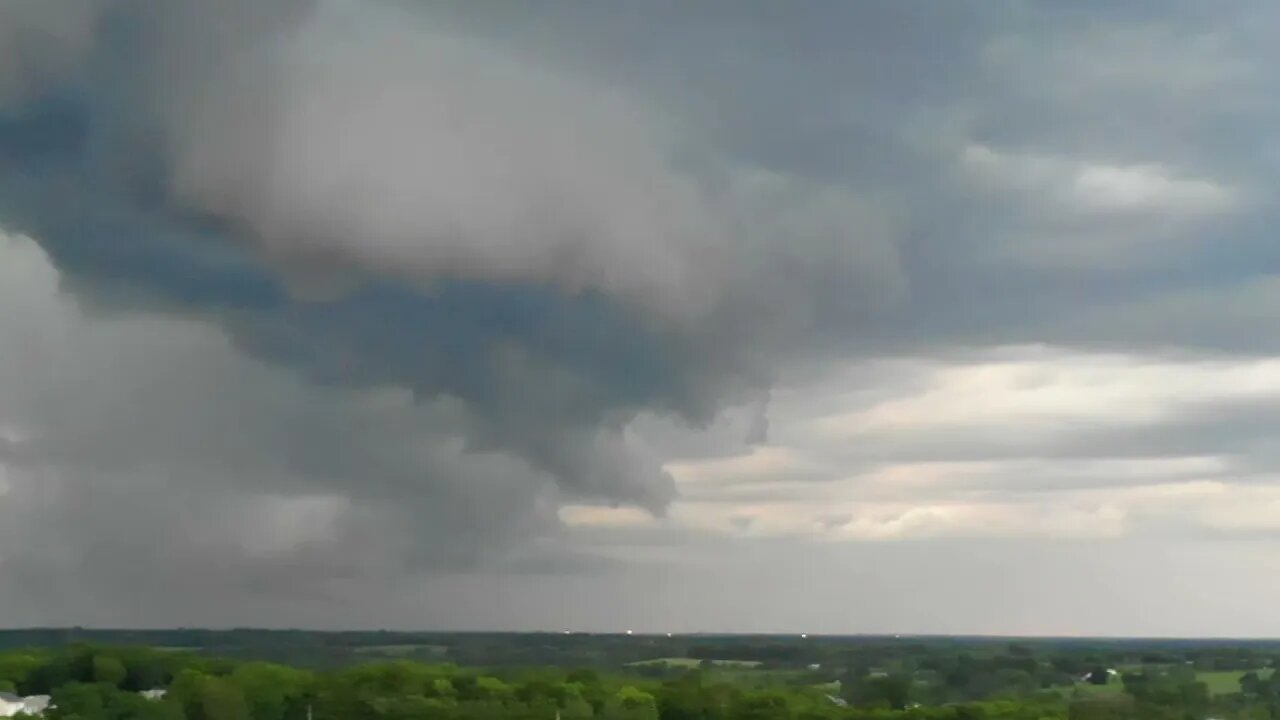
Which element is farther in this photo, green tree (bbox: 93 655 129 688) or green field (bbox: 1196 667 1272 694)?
green field (bbox: 1196 667 1272 694)

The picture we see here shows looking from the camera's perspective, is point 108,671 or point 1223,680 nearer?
point 108,671

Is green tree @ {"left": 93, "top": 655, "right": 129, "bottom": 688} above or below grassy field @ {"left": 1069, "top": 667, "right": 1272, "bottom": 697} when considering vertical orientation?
above

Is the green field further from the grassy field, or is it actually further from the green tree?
the green tree

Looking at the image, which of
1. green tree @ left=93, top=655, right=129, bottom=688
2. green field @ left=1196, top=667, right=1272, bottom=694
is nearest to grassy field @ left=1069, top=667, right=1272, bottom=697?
green field @ left=1196, top=667, right=1272, bottom=694

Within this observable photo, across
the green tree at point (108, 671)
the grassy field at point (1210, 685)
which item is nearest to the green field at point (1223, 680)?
the grassy field at point (1210, 685)

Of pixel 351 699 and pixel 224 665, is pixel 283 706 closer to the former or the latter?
pixel 351 699

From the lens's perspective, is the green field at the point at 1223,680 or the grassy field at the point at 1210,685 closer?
the grassy field at the point at 1210,685

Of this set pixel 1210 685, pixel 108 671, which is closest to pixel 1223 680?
pixel 1210 685

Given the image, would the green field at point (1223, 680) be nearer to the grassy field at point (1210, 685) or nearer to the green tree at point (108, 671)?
the grassy field at point (1210, 685)

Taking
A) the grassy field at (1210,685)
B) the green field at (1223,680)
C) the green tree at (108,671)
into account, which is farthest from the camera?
the green field at (1223,680)

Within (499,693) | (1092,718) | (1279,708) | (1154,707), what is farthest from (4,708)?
(1279,708)

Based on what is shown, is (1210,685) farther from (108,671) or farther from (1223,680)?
(108,671)

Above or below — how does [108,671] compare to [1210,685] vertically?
above

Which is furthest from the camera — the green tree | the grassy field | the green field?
the green field
